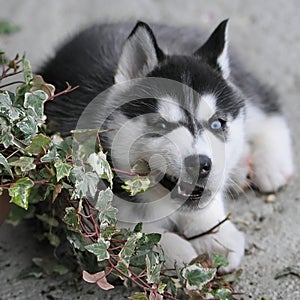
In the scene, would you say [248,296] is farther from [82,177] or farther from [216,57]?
[216,57]

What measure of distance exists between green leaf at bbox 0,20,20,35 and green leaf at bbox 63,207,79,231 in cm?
244

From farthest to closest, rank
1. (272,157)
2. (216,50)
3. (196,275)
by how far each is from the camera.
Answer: (272,157), (216,50), (196,275)

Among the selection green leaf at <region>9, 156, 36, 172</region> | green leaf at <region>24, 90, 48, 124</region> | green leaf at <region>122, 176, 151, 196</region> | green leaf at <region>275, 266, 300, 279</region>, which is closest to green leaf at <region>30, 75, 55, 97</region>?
green leaf at <region>24, 90, 48, 124</region>

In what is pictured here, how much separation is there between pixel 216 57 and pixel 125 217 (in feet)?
2.40

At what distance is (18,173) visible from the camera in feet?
6.88

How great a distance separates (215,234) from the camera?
8.43ft

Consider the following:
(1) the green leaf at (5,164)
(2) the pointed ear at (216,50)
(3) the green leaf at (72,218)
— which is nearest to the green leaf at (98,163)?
(3) the green leaf at (72,218)

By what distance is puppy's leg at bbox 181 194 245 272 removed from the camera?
2512 millimetres

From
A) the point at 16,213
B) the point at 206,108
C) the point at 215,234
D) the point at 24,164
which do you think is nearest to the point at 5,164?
the point at 24,164

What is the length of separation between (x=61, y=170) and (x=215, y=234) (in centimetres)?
79

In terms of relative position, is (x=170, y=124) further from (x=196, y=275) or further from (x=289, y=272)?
(x=289, y=272)

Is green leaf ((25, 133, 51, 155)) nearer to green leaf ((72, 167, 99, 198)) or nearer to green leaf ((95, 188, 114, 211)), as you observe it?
green leaf ((72, 167, 99, 198))

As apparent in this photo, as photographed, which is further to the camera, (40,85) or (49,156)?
(40,85)

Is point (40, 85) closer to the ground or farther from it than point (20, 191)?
farther from it
